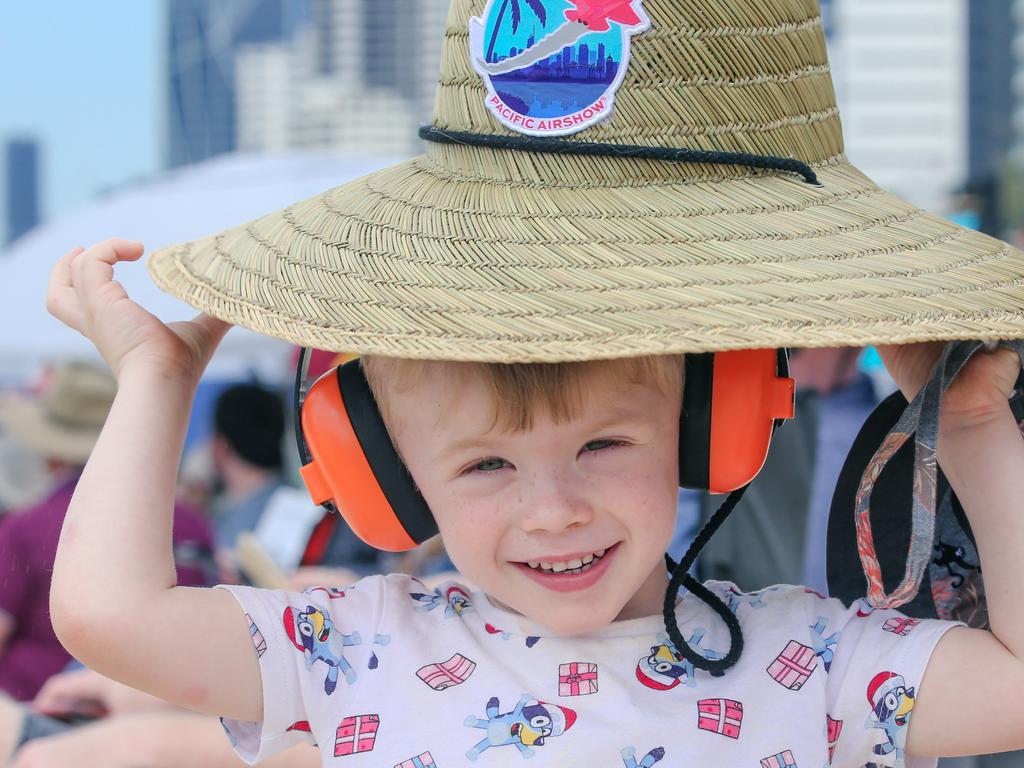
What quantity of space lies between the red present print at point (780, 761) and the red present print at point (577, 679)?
0.22 metres

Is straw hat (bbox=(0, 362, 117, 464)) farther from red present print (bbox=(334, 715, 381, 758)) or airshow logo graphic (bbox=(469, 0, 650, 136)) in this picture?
airshow logo graphic (bbox=(469, 0, 650, 136))

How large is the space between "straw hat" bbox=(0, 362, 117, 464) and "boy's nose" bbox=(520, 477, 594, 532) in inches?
138

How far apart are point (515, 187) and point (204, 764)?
1036 millimetres

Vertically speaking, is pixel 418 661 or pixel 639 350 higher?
pixel 639 350

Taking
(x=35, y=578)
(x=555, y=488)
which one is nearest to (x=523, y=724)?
(x=555, y=488)

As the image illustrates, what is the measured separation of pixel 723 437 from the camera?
147 cm

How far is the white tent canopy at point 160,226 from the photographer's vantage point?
6363mm

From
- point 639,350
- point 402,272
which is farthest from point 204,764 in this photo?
point 639,350

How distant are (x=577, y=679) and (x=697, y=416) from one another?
0.35 m

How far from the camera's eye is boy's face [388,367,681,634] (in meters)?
1.42

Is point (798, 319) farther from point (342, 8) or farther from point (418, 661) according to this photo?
point (342, 8)

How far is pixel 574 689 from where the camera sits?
4.99 feet

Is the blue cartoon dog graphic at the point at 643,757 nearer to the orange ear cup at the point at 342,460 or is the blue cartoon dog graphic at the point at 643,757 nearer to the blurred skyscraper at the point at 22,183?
the orange ear cup at the point at 342,460

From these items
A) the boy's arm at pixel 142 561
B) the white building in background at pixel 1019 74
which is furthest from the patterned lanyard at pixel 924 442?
the white building in background at pixel 1019 74
